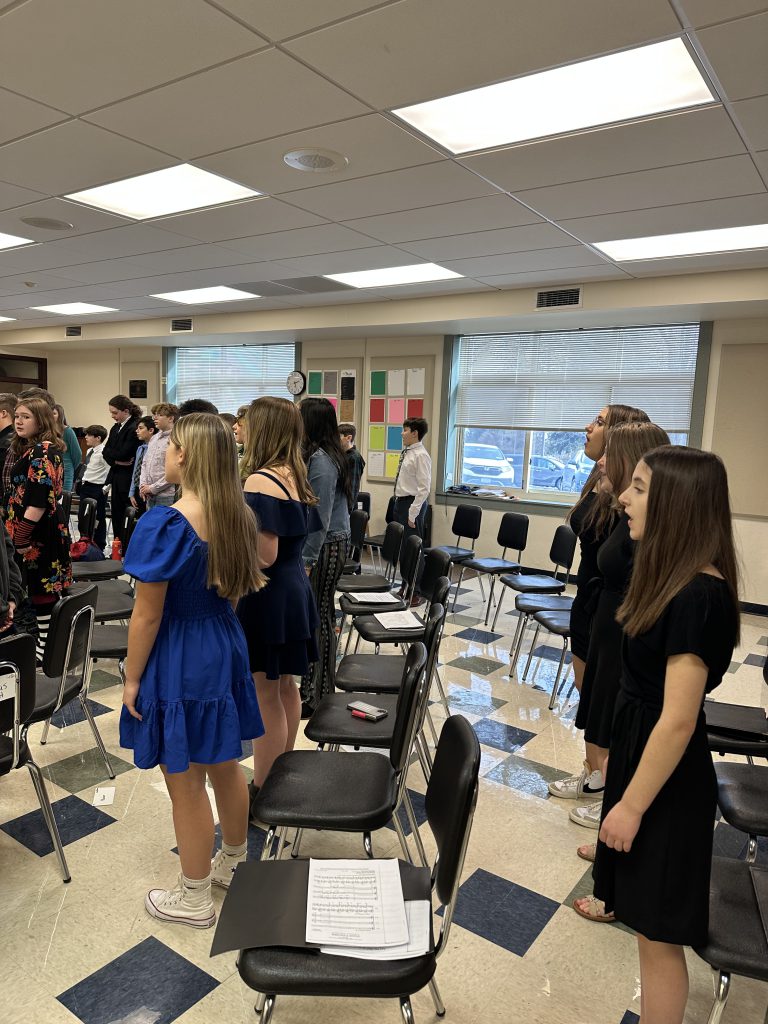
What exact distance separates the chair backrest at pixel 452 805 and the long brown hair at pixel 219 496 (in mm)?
719

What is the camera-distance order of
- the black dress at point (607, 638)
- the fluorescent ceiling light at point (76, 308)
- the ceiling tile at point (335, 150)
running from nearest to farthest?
the black dress at point (607, 638), the ceiling tile at point (335, 150), the fluorescent ceiling light at point (76, 308)

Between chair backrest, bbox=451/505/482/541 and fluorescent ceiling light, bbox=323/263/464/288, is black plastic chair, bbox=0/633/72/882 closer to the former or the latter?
fluorescent ceiling light, bbox=323/263/464/288

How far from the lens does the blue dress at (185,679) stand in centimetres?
180

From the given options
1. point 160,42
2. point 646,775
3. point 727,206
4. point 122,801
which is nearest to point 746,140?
point 727,206

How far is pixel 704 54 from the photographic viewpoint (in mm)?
2174

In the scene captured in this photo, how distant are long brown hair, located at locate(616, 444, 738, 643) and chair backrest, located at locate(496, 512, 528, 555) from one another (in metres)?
4.15

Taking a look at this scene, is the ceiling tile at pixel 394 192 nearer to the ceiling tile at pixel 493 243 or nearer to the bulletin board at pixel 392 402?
the ceiling tile at pixel 493 243

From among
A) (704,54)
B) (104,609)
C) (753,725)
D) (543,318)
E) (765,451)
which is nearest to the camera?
(704,54)

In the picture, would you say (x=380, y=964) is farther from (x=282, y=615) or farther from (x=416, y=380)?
(x=416, y=380)

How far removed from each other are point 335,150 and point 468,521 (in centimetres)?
381

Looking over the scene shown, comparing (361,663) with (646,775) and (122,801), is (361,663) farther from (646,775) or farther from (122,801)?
(646,775)

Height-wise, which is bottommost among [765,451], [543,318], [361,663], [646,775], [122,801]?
[122,801]

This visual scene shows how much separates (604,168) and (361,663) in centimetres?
255

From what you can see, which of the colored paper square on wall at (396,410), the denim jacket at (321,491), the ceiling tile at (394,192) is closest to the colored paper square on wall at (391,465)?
the colored paper square on wall at (396,410)
